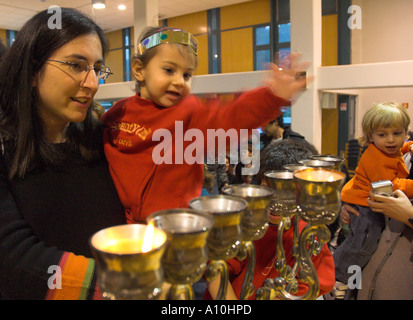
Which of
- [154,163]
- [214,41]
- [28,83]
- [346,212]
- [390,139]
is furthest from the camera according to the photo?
[214,41]

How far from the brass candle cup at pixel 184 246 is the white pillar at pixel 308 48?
2.67 meters

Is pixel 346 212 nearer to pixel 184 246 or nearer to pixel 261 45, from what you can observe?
pixel 184 246

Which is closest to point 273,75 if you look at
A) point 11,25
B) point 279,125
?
point 279,125

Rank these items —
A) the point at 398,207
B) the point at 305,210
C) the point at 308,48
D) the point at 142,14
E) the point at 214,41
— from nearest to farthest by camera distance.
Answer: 1. the point at 305,210
2. the point at 398,207
3. the point at 308,48
4. the point at 142,14
5. the point at 214,41

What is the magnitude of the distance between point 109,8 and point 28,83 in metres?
6.62

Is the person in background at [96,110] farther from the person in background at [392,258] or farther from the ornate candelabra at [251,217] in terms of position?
the person in background at [392,258]

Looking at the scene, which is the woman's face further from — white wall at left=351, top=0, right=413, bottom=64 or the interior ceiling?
the interior ceiling

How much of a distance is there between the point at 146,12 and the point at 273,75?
11.6 ft

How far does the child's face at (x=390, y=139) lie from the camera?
1.68 meters

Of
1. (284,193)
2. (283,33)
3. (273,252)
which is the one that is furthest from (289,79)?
(283,33)

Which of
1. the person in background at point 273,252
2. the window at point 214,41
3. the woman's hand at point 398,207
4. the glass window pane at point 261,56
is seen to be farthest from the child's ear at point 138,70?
the window at point 214,41

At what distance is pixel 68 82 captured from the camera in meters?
0.73

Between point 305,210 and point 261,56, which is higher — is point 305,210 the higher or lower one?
the lower one

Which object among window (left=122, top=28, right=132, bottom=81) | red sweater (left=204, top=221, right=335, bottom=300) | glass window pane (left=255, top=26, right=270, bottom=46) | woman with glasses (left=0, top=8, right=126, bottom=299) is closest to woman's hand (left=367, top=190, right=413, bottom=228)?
red sweater (left=204, top=221, right=335, bottom=300)
